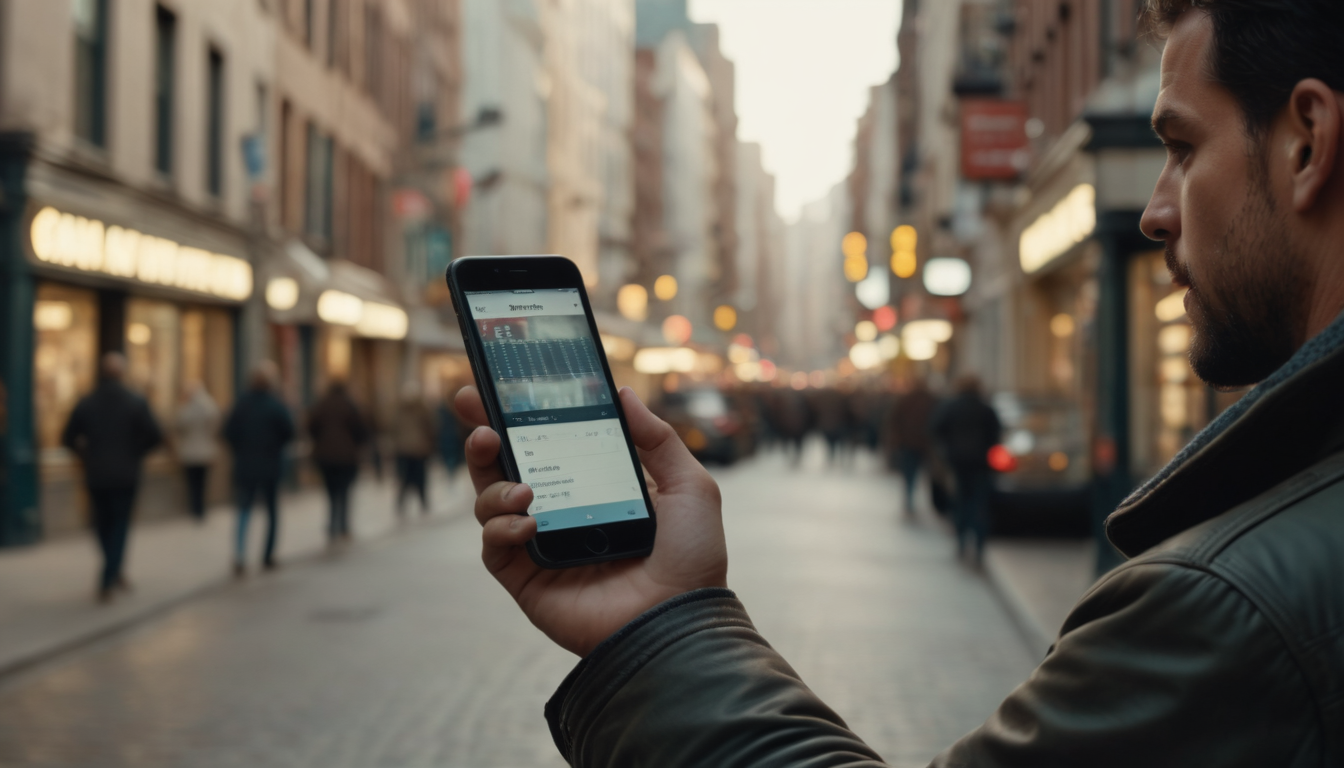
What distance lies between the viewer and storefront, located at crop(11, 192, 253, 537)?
54.6 ft

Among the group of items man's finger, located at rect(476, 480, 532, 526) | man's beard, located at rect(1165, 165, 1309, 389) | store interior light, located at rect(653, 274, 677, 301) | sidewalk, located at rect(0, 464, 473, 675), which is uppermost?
store interior light, located at rect(653, 274, 677, 301)

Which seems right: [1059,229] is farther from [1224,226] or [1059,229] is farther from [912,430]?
[1224,226]

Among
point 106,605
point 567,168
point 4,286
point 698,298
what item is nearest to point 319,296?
point 4,286

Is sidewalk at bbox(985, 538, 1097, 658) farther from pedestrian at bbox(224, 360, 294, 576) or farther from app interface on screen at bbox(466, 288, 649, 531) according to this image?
pedestrian at bbox(224, 360, 294, 576)

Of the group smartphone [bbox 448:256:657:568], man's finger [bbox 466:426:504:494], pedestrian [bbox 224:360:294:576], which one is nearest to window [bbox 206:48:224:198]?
pedestrian [bbox 224:360:294:576]

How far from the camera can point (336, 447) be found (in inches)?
659

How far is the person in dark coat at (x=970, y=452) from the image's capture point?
15422mm

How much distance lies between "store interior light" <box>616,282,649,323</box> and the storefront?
47.9 metres

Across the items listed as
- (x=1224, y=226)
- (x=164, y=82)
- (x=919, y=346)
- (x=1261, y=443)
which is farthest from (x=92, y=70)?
(x=919, y=346)

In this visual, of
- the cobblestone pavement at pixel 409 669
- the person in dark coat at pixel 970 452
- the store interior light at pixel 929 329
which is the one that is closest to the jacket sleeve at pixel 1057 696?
the cobblestone pavement at pixel 409 669

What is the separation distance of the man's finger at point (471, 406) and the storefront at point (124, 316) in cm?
1432

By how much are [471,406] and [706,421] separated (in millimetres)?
32777

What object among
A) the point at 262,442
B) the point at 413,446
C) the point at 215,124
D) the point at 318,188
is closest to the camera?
the point at 262,442

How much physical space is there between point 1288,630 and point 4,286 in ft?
54.6
